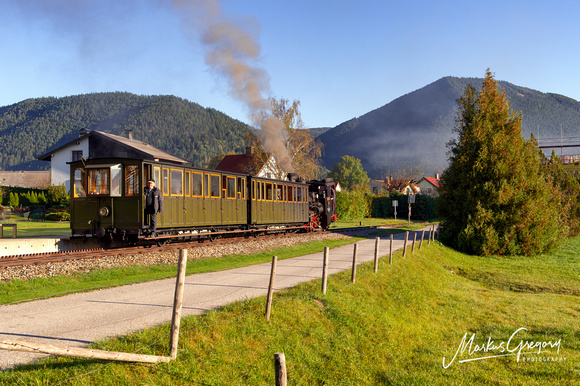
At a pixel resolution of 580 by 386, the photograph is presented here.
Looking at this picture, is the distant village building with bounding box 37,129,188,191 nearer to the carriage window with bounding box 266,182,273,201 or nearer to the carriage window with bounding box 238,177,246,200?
the carriage window with bounding box 266,182,273,201

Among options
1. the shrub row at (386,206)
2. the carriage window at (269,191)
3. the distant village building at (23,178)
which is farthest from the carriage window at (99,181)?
the distant village building at (23,178)

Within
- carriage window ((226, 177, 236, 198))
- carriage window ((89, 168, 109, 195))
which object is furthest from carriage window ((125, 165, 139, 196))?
carriage window ((226, 177, 236, 198))

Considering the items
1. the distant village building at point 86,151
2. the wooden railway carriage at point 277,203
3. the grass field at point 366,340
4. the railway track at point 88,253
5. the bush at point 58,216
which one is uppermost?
the distant village building at point 86,151

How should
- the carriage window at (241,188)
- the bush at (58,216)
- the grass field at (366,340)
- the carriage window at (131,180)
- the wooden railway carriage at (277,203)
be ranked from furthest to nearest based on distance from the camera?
the bush at (58,216) → the wooden railway carriage at (277,203) → the carriage window at (241,188) → the carriage window at (131,180) → the grass field at (366,340)

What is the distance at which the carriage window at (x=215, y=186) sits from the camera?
66.1ft

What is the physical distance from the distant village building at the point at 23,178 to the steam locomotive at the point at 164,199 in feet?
178

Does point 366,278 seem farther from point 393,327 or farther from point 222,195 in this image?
point 222,195

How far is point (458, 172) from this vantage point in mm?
28984

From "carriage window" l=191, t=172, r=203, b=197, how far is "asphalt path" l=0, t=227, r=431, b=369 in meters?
6.73

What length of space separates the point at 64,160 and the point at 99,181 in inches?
1382

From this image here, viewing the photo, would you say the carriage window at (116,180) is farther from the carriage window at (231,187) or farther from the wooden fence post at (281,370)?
the wooden fence post at (281,370)

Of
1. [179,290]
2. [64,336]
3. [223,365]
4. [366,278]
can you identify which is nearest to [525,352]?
[366,278]

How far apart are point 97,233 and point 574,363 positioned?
49.9 feet

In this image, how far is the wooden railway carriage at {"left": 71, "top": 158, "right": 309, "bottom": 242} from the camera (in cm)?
1658
